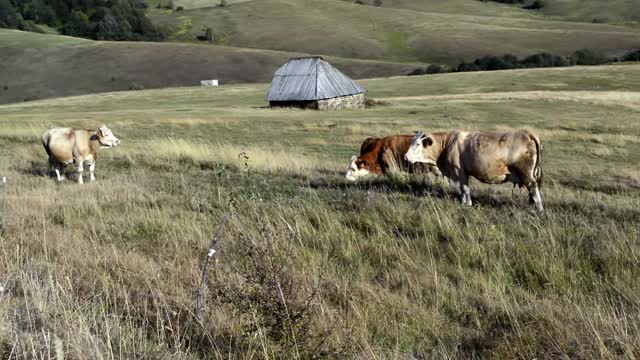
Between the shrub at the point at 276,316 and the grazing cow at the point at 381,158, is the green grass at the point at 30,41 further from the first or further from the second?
the shrub at the point at 276,316

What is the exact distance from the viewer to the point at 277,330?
3.91m

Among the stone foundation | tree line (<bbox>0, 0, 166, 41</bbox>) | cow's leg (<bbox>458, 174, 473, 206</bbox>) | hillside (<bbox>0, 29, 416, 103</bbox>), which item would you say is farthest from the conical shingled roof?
tree line (<bbox>0, 0, 166, 41</bbox>)

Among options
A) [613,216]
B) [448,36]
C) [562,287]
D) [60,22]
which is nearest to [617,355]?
[562,287]

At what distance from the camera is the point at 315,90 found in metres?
53.6

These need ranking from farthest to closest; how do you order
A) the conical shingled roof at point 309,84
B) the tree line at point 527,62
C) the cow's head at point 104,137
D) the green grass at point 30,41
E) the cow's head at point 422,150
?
the green grass at point 30,41 → the tree line at point 527,62 → the conical shingled roof at point 309,84 → the cow's head at point 104,137 → the cow's head at point 422,150

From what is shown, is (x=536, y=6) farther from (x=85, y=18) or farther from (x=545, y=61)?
(x=85, y=18)

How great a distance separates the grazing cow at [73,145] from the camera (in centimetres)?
1383

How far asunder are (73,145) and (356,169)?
6.38m

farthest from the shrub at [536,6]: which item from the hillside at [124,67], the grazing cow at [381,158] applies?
the grazing cow at [381,158]

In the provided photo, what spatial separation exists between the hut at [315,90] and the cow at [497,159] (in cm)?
4281

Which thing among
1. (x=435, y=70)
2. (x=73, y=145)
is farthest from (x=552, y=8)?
(x=73, y=145)

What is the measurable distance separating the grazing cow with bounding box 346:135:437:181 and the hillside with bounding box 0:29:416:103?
260 ft

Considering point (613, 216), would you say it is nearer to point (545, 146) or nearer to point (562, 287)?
point (562, 287)

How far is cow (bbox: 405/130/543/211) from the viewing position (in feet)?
32.4
